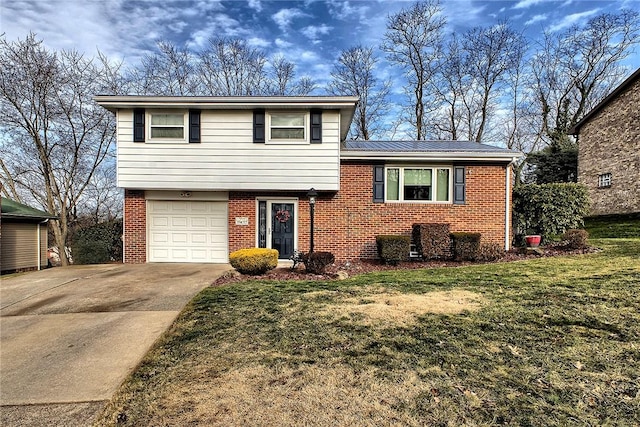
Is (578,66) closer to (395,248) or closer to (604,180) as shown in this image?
(604,180)

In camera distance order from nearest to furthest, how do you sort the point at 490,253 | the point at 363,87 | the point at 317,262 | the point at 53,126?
the point at 317,262, the point at 490,253, the point at 53,126, the point at 363,87

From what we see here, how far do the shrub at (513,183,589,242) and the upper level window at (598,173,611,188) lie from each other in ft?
34.4

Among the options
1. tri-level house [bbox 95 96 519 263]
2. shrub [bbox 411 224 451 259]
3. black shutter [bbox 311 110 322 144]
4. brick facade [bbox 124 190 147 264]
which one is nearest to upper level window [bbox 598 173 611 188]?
tri-level house [bbox 95 96 519 263]

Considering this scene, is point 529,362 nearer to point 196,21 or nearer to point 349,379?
point 349,379

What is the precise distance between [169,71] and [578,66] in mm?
29571

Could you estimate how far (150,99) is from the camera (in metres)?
8.84

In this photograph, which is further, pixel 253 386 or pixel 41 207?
pixel 41 207

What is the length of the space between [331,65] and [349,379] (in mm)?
22792

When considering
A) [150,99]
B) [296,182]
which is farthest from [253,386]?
[150,99]

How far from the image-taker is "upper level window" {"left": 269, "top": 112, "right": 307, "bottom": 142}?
29.9ft

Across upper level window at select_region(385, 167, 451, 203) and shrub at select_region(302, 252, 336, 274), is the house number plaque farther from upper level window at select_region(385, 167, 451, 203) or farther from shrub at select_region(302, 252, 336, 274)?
upper level window at select_region(385, 167, 451, 203)

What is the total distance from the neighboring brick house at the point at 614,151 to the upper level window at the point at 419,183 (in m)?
13.1

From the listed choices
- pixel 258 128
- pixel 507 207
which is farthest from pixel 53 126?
pixel 507 207

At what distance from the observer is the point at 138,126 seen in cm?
909
